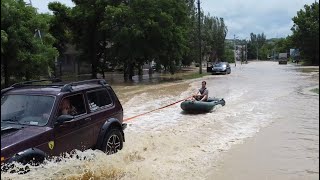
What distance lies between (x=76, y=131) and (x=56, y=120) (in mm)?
523

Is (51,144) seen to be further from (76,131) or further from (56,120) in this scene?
(76,131)

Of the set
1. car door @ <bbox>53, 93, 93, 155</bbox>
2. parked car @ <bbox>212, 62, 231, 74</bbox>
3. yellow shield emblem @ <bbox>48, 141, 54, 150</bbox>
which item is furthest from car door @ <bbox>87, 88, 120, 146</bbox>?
parked car @ <bbox>212, 62, 231, 74</bbox>

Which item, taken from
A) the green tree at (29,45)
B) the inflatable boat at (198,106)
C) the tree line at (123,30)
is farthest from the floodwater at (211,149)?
the tree line at (123,30)

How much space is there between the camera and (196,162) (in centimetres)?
936

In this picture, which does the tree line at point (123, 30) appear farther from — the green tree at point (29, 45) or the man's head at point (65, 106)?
the man's head at point (65, 106)

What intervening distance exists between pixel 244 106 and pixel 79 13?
2363 centimetres

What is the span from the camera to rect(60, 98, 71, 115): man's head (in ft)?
23.1

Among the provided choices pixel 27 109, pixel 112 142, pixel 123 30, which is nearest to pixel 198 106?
pixel 112 142

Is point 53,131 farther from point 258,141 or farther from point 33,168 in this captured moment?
point 258,141

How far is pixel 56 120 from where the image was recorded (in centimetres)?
666

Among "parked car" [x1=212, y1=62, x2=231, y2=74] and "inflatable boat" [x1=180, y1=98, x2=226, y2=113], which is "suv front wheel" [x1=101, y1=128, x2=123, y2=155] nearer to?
"inflatable boat" [x1=180, y1=98, x2=226, y2=113]

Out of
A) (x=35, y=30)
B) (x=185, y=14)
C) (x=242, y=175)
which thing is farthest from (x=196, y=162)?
(x=185, y=14)

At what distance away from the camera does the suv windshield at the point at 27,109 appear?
21.2 ft

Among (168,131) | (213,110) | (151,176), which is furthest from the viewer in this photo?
(213,110)
